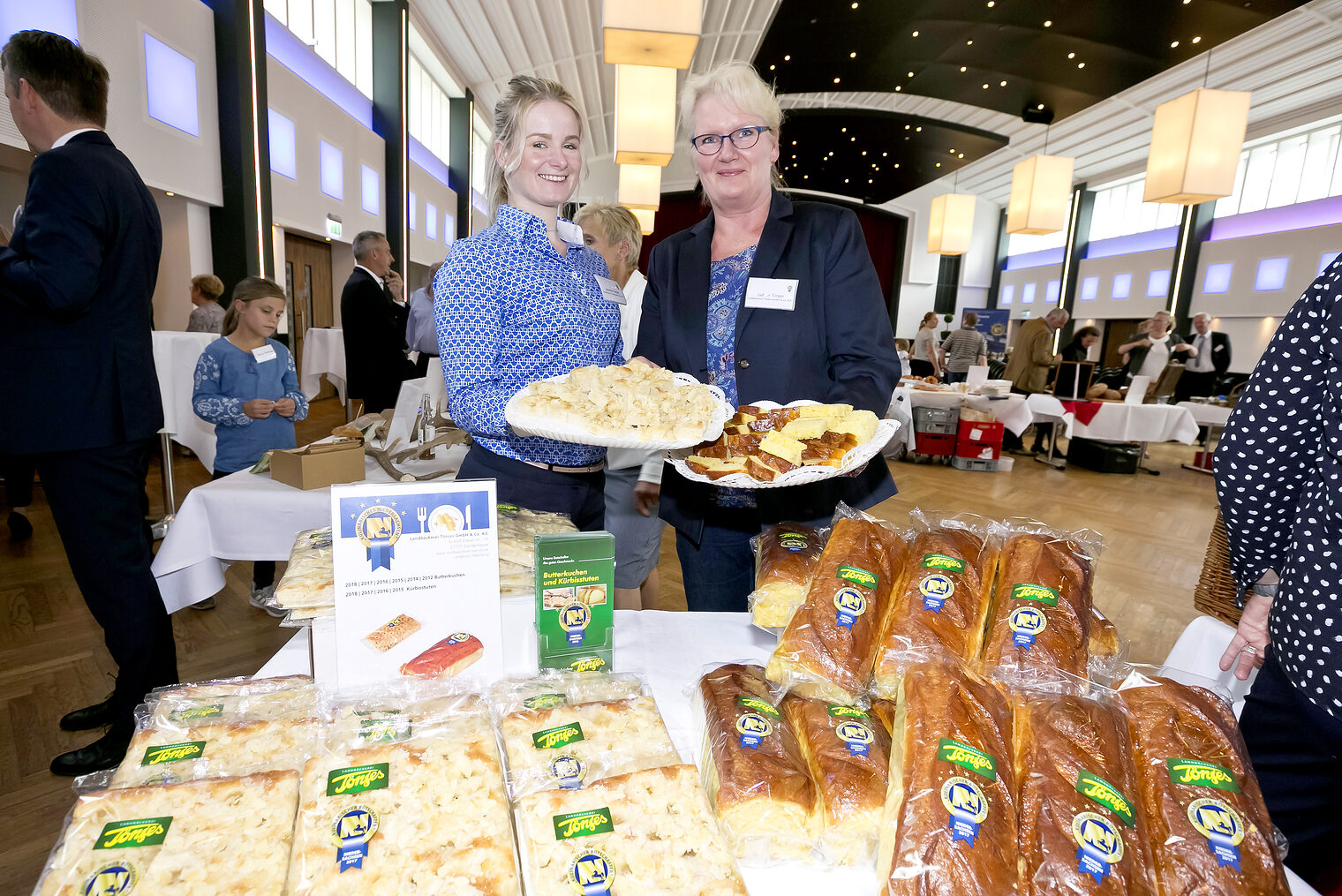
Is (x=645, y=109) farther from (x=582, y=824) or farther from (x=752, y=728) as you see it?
(x=582, y=824)

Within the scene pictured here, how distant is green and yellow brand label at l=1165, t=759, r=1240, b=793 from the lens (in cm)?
72

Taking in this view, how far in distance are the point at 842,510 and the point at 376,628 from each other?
0.81 m

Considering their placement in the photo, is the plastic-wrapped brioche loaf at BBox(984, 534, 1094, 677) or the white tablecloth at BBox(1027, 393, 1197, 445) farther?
the white tablecloth at BBox(1027, 393, 1197, 445)

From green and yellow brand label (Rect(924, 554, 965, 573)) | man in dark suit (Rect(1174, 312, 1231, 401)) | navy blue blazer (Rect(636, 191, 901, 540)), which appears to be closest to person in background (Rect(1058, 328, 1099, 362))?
man in dark suit (Rect(1174, 312, 1231, 401))

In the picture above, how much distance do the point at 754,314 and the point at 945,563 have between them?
2.51ft

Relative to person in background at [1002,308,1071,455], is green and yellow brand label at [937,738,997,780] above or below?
below

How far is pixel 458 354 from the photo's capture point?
4.61 feet

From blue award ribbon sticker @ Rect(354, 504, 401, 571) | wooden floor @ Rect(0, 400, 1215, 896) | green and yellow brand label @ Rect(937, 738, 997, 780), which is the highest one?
blue award ribbon sticker @ Rect(354, 504, 401, 571)

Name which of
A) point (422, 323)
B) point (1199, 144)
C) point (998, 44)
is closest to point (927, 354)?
point (998, 44)

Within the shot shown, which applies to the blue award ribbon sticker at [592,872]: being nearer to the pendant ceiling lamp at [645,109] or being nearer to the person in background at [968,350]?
the pendant ceiling lamp at [645,109]

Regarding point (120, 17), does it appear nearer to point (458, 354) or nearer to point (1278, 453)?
point (458, 354)

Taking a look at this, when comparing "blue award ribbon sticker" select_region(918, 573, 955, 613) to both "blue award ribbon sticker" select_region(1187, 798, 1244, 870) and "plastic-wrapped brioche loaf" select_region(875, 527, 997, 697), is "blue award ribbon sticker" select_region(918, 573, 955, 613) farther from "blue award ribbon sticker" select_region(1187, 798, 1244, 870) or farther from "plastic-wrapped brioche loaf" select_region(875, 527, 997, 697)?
"blue award ribbon sticker" select_region(1187, 798, 1244, 870)

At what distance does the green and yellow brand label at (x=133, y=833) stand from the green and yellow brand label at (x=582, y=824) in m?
0.39

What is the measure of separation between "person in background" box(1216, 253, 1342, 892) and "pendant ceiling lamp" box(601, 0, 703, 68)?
12.0 feet
